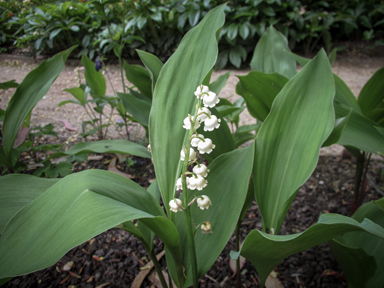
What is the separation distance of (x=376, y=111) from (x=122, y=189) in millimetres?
1039

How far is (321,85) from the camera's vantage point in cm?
69

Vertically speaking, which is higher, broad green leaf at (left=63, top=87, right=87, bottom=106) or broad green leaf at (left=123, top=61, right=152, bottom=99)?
broad green leaf at (left=123, top=61, right=152, bottom=99)

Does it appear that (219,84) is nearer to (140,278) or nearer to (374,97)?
(374,97)

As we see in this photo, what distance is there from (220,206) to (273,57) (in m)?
0.81

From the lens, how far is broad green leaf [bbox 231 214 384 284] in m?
0.46

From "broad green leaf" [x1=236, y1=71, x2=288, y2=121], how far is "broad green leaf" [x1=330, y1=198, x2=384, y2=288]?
1.53 ft

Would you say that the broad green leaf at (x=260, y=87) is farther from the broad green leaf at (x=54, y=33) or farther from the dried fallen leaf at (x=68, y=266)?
the broad green leaf at (x=54, y=33)

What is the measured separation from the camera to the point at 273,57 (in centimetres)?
120

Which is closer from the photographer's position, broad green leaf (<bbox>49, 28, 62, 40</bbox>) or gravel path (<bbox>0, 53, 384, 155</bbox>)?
gravel path (<bbox>0, 53, 384, 155</bbox>)

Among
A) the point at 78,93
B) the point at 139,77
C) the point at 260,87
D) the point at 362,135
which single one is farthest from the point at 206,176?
the point at 78,93

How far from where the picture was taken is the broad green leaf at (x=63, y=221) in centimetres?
42

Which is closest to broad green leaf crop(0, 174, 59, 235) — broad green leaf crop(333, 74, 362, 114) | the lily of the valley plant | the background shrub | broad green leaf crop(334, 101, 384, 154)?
the lily of the valley plant

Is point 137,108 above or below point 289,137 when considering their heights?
below

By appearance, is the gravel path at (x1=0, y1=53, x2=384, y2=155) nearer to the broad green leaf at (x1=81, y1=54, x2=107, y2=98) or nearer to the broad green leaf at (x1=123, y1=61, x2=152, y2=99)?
the broad green leaf at (x1=81, y1=54, x2=107, y2=98)
